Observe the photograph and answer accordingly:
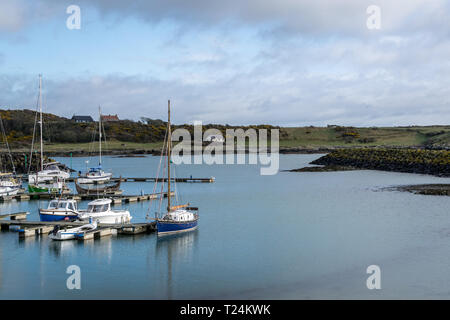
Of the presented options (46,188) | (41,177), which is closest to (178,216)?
(46,188)

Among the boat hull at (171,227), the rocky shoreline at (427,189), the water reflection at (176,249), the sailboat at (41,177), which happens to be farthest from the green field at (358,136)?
the water reflection at (176,249)

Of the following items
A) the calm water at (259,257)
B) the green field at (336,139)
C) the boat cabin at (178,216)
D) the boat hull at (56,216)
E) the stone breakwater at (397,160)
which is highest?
the green field at (336,139)

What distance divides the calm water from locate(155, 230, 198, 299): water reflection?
0.05 m

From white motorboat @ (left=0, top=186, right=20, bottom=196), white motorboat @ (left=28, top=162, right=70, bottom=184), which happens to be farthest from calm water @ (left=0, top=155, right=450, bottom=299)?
white motorboat @ (left=28, top=162, right=70, bottom=184)

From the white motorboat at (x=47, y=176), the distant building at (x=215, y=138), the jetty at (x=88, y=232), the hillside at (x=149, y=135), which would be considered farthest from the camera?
the distant building at (x=215, y=138)

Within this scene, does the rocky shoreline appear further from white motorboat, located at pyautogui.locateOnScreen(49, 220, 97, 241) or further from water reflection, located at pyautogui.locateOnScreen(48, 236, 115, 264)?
white motorboat, located at pyautogui.locateOnScreen(49, 220, 97, 241)

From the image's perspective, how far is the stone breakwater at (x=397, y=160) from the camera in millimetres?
69312

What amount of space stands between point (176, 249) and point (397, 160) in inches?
2364

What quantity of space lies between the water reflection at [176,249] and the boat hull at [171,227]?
0.28 m

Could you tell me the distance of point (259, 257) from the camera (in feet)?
80.7

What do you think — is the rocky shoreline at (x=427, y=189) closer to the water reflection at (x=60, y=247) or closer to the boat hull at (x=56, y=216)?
the boat hull at (x=56, y=216)

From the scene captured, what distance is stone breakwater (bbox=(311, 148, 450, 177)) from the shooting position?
227ft

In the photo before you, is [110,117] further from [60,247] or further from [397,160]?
[60,247]
